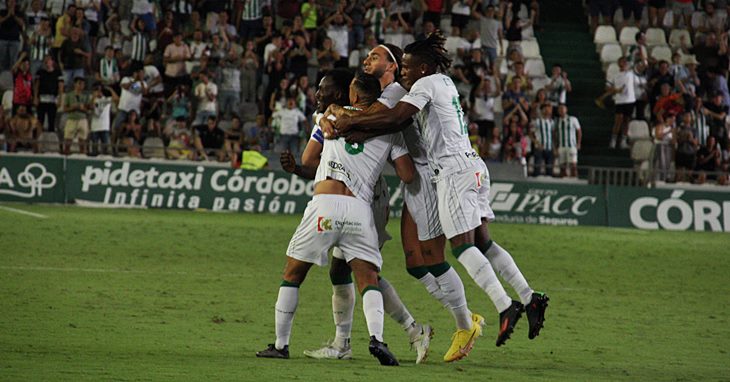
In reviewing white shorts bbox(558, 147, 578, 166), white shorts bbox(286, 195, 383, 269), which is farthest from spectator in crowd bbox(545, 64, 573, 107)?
white shorts bbox(286, 195, 383, 269)

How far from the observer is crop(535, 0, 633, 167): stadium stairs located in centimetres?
2994

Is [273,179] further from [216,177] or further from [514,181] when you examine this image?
[514,181]

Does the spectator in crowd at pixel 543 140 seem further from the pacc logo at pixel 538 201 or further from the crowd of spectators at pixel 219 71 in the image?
the pacc logo at pixel 538 201

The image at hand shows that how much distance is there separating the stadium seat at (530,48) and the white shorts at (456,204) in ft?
74.0

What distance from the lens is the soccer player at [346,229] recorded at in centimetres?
845

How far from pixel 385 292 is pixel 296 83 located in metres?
18.2

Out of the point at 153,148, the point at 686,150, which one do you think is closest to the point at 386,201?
the point at 153,148

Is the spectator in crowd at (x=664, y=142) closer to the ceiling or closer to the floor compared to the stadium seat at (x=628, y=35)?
closer to the floor

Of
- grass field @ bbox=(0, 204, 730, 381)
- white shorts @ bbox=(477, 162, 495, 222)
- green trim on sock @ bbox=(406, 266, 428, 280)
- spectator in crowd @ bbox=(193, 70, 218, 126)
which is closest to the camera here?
grass field @ bbox=(0, 204, 730, 381)

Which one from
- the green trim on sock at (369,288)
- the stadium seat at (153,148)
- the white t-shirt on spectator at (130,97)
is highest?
the green trim on sock at (369,288)

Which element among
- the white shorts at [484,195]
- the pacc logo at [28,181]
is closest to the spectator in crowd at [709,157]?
the pacc logo at [28,181]

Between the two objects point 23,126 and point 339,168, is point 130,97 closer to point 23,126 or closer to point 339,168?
point 23,126

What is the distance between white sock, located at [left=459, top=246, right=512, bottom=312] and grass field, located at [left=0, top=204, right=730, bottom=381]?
1.53ft

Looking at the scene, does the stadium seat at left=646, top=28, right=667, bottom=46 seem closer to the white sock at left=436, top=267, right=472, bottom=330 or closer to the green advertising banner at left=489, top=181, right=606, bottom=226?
the green advertising banner at left=489, top=181, right=606, bottom=226
